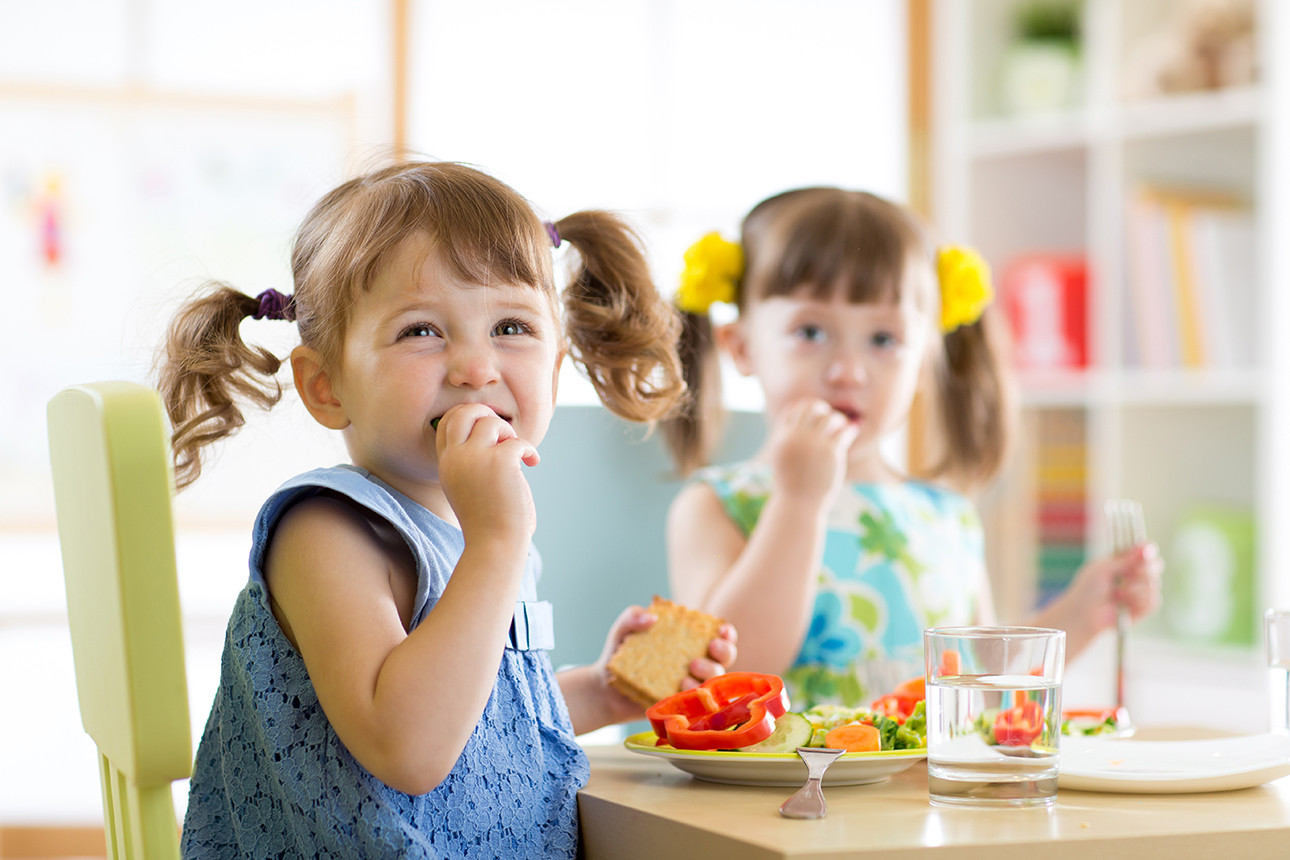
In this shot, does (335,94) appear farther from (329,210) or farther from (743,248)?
(329,210)

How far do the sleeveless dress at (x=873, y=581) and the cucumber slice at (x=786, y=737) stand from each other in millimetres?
576

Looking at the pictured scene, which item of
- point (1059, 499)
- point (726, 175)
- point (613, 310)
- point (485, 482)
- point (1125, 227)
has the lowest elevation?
point (1059, 499)

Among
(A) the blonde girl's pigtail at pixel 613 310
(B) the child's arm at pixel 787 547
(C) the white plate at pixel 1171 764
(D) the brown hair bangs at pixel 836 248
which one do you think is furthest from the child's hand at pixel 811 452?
(C) the white plate at pixel 1171 764

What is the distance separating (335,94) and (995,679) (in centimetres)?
262

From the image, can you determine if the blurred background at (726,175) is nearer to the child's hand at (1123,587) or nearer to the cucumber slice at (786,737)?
the child's hand at (1123,587)

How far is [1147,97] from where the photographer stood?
2.52 m

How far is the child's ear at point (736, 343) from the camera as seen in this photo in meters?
1.59

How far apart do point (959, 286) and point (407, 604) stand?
0.97m

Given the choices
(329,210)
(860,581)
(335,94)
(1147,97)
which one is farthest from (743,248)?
(335,94)

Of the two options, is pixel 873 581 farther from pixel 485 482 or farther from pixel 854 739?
pixel 485 482

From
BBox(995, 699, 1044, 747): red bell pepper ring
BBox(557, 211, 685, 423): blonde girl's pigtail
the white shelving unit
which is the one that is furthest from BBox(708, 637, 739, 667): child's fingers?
the white shelving unit

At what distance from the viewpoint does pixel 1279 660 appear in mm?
990

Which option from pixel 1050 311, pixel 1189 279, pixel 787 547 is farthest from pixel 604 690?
pixel 1050 311

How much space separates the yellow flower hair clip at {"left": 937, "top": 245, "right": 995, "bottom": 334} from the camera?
1621 millimetres
